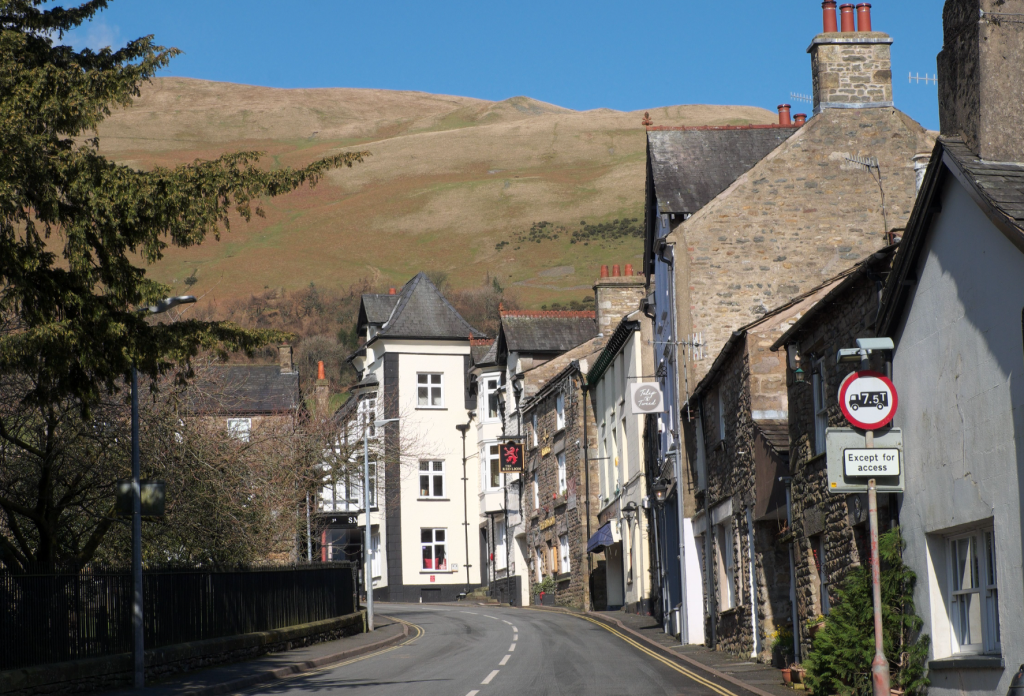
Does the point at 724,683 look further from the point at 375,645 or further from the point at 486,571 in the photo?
the point at 486,571

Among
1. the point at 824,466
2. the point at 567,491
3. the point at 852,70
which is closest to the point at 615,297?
the point at 567,491

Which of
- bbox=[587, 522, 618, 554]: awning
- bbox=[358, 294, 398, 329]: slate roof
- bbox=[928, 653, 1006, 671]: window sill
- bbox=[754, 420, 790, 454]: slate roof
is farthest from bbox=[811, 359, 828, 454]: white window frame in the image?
bbox=[358, 294, 398, 329]: slate roof

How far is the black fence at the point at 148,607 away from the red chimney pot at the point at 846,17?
1705 cm

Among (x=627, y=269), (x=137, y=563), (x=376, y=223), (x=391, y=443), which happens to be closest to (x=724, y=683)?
(x=137, y=563)

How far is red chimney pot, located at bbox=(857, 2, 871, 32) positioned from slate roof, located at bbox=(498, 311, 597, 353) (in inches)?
1039

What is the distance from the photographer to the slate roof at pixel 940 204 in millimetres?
9516

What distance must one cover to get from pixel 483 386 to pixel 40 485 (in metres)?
34.6

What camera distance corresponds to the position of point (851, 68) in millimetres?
24375

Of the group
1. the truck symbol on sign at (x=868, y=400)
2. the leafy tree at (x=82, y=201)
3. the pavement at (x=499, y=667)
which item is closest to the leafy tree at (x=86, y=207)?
the leafy tree at (x=82, y=201)

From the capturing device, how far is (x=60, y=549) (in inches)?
950

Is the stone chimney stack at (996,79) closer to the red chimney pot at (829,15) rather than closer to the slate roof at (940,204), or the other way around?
the slate roof at (940,204)

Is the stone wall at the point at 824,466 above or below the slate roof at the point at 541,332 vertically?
below

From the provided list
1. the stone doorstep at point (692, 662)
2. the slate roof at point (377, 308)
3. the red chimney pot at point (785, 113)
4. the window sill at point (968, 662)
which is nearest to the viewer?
the window sill at point (968, 662)

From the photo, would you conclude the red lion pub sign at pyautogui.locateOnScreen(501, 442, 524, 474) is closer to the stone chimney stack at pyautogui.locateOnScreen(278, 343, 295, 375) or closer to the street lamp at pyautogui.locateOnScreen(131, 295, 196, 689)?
the stone chimney stack at pyautogui.locateOnScreen(278, 343, 295, 375)
